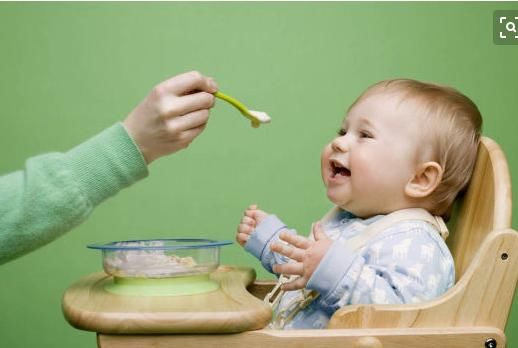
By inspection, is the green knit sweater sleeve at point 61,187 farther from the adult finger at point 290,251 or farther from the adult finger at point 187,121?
the adult finger at point 290,251

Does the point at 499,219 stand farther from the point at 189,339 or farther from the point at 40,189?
the point at 40,189

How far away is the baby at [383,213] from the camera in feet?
2.57

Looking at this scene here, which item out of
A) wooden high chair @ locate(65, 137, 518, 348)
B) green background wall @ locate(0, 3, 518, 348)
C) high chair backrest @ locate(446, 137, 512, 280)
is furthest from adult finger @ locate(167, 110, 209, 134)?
green background wall @ locate(0, 3, 518, 348)

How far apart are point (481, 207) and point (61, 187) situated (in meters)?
0.51

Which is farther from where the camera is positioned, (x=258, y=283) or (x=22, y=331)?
(x=22, y=331)

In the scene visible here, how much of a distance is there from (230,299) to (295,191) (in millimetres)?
785

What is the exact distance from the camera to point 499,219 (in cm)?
78

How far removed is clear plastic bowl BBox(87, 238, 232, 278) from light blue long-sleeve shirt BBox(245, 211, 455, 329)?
133mm

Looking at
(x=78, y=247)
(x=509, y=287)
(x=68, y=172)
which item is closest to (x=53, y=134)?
(x=78, y=247)

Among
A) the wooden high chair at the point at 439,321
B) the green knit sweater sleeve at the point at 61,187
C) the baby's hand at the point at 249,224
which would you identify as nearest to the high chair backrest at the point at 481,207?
the wooden high chair at the point at 439,321

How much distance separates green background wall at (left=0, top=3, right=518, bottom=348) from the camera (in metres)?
1.49

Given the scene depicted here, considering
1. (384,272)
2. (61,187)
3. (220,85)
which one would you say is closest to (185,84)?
(61,187)

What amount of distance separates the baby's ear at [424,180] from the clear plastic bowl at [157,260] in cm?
26

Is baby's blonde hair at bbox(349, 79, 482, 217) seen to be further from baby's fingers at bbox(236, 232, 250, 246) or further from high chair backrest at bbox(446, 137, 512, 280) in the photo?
baby's fingers at bbox(236, 232, 250, 246)
